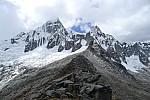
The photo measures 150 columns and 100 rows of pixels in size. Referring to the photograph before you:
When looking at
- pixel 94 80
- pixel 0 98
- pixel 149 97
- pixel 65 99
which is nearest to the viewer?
pixel 65 99

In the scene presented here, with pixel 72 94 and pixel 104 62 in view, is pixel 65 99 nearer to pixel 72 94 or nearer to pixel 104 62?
pixel 72 94

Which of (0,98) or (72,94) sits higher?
(72,94)

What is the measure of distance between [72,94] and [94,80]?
8789 millimetres

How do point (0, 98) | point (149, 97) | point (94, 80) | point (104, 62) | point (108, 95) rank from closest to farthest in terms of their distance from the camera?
point (108, 95)
point (94, 80)
point (149, 97)
point (0, 98)
point (104, 62)

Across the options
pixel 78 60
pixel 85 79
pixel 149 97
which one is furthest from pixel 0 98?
pixel 85 79

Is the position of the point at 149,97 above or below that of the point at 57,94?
below

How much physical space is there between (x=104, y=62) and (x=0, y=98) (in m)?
67.9

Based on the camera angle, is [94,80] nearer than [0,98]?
Yes

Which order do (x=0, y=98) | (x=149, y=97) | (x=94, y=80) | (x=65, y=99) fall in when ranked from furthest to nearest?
1. (x=0, y=98)
2. (x=149, y=97)
3. (x=94, y=80)
4. (x=65, y=99)

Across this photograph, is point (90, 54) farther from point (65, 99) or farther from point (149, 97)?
point (65, 99)

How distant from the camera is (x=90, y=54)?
199000 mm

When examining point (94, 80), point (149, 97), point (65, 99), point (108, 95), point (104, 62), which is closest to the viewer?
point (65, 99)

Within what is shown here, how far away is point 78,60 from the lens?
138500 mm

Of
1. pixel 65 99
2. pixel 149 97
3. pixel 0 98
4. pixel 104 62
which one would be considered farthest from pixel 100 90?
pixel 104 62
